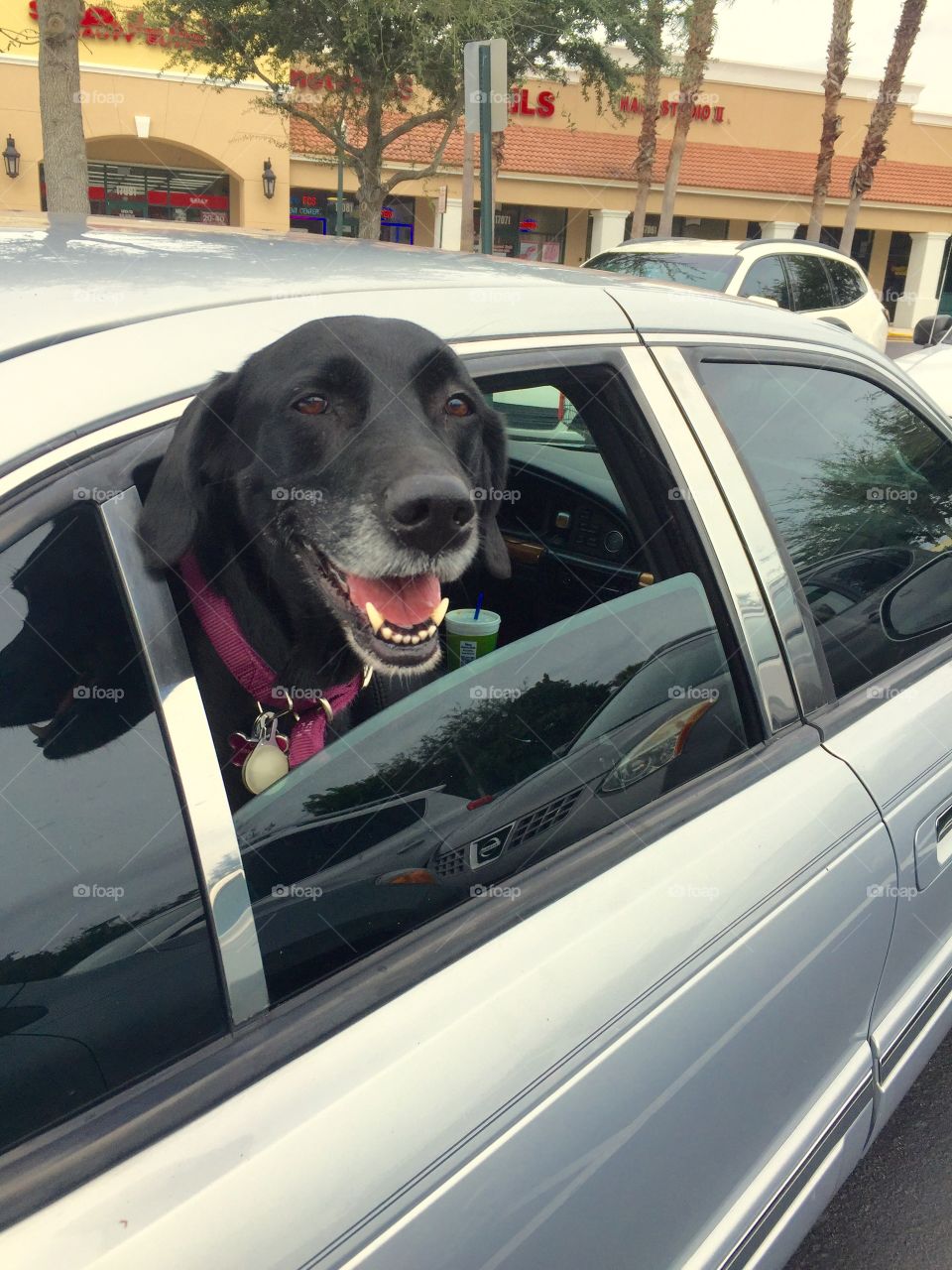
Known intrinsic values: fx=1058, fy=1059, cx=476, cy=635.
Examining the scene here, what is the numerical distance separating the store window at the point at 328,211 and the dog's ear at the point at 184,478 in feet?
75.1

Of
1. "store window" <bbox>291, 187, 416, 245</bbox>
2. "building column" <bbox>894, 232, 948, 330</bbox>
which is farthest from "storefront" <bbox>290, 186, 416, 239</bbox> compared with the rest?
"building column" <bbox>894, 232, 948, 330</bbox>

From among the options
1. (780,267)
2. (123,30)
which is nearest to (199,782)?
(780,267)

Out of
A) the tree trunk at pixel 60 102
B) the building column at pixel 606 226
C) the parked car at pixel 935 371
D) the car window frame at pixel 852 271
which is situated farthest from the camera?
the building column at pixel 606 226

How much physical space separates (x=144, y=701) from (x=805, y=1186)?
4.07 feet

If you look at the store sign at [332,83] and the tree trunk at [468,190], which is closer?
the tree trunk at [468,190]

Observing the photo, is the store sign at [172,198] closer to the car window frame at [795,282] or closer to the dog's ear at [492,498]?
the car window frame at [795,282]

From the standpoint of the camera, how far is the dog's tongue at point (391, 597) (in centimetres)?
166

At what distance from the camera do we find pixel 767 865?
4.91ft

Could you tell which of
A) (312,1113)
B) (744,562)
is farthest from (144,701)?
(744,562)

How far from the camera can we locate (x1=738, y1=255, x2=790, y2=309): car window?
26.6 feet

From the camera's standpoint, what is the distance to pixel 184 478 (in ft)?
4.16

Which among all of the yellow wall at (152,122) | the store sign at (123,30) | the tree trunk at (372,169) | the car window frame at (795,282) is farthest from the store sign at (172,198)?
the car window frame at (795,282)

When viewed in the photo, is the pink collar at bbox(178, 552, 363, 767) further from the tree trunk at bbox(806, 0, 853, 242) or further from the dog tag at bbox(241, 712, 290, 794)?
the tree trunk at bbox(806, 0, 853, 242)

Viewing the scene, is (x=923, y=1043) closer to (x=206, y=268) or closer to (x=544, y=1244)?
(x=544, y=1244)
